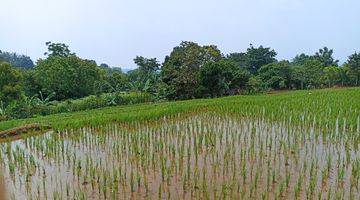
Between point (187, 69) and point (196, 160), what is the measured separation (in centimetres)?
1709

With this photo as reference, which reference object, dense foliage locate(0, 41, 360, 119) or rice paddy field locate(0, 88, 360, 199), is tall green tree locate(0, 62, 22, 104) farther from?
rice paddy field locate(0, 88, 360, 199)

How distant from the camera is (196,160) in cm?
774

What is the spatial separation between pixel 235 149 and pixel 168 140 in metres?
2.08

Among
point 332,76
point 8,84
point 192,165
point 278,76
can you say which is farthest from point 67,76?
point 332,76

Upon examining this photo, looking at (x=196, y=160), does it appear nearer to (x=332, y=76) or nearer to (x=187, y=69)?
(x=187, y=69)

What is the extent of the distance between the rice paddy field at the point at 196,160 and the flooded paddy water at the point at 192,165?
0.06 feet

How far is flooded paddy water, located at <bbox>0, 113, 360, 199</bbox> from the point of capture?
6.06 meters

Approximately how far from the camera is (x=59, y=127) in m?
12.5

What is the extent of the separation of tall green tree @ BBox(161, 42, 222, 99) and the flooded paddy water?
41.2 feet

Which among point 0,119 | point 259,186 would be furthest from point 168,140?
point 0,119

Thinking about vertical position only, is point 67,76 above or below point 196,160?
above

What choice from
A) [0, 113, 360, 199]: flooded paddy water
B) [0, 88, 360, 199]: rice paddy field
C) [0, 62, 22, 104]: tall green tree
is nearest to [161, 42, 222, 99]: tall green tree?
[0, 62, 22, 104]: tall green tree

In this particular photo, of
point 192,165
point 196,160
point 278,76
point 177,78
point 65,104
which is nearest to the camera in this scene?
point 192,165

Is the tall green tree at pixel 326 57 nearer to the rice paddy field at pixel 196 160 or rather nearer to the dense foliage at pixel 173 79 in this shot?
the dense foliage at pixel 173 79
